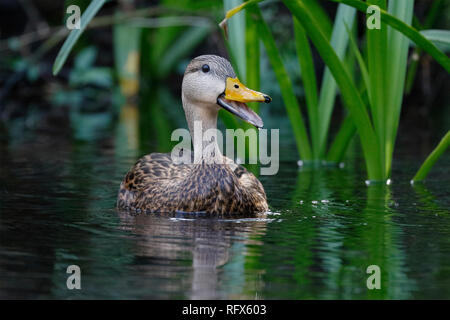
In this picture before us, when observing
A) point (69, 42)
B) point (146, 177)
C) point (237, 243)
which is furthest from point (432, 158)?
point (69, 42)

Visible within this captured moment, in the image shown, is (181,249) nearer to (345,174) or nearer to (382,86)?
(382,86)

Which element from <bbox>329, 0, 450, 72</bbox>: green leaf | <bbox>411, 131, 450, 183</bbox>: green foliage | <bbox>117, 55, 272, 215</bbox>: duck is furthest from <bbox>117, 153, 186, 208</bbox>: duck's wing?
<bbox>411, 131, 450, 183</bbox>: green foliage

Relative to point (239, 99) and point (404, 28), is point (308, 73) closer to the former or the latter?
point (404, 28)

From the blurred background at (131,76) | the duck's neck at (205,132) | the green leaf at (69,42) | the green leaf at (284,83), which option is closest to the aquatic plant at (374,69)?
the green leaf at (284,83)

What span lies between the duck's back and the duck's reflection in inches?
5.6

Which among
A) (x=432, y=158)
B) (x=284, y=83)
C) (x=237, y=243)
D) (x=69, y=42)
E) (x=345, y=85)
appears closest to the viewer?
(x=237, y=243)

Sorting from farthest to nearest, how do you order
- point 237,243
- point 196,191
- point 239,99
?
point 196,191, point 239,99, point 237,243

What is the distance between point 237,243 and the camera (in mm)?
5805

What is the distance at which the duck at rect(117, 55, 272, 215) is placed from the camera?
684 cm

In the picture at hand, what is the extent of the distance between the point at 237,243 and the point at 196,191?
1160 mm

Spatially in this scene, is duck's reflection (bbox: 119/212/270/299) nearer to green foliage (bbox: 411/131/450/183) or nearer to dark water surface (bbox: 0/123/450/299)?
dark water surface (bbox: 0/123/450/299)

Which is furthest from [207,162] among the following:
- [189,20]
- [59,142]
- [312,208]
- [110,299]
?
[189,20]

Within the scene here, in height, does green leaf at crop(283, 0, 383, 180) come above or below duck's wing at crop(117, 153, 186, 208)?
above

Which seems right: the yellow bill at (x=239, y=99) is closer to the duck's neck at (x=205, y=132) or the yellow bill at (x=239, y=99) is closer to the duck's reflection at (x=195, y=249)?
the duck's neck at (x=205, y=132)
